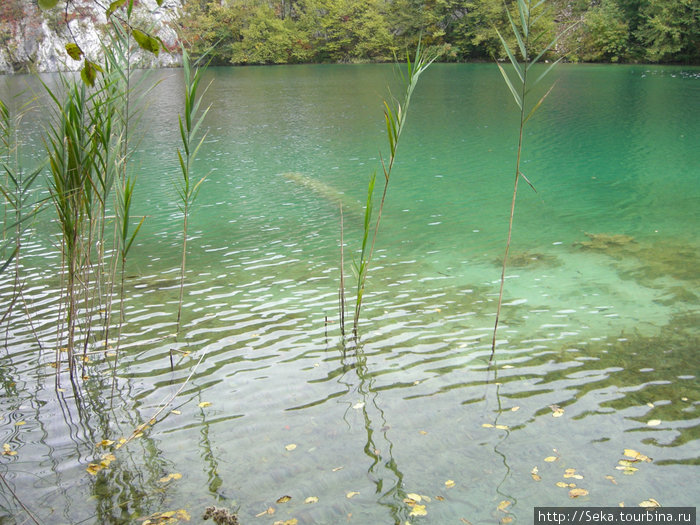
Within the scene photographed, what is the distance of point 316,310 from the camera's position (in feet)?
19.7

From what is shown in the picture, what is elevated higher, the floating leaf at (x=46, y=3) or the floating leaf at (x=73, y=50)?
the floating leaf at (x=46, y=3)

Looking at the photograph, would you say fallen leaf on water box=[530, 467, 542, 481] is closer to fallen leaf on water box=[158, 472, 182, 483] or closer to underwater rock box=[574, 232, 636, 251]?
fallen leaf on water box=[158, 472, 182, 483]

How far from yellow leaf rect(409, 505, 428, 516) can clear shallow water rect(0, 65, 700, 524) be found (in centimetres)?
3

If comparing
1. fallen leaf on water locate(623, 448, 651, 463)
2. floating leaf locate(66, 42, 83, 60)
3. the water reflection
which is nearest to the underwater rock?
the water reflection

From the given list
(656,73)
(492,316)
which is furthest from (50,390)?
(656,73)

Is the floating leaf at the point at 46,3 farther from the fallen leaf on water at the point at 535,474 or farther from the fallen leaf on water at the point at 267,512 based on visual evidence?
the fallen leaf on water at the point at 535,474

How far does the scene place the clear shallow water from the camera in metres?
3.39

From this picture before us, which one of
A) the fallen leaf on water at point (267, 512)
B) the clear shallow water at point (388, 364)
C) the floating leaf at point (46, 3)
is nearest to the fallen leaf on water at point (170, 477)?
the clear shallow water at point (388, 364)

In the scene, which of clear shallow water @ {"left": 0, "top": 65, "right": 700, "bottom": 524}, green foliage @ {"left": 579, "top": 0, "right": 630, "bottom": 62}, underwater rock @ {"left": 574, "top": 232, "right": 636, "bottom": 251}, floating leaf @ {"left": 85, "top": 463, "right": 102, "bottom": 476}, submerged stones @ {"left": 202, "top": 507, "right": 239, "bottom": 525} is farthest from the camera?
green foliage @ {"left": 579, "top": 0, "right": 630, "bottom": 62}

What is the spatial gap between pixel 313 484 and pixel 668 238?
679 cm

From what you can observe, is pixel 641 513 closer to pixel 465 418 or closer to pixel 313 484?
pixel 465 418

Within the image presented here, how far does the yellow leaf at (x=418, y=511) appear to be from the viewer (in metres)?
3.16

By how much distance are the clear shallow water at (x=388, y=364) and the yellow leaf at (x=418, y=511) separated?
32 mm

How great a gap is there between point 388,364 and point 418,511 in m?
1.75
